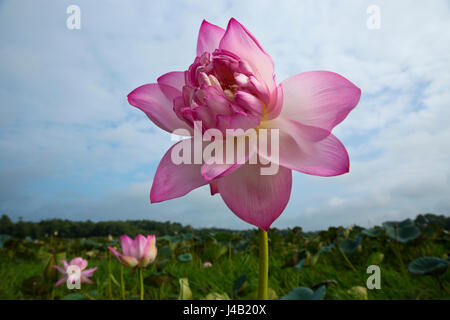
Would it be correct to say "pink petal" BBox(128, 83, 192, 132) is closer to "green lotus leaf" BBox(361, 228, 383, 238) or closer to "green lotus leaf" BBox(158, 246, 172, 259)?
"green lotus leaf" BBox(158, 246, 172, 259)

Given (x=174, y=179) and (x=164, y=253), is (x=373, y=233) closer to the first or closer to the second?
(x=164, y=253)

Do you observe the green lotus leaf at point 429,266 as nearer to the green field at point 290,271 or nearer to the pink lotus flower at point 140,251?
the green field at point 290,271

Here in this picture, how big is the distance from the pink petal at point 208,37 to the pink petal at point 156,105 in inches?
4.1

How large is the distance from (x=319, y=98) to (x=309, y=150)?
0.30 feet

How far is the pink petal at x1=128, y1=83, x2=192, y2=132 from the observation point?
0.51 m

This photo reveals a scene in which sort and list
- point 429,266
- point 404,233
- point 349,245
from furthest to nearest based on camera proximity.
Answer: point 404,233 → point 349,245 → point 429,266

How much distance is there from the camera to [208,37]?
1.84ft

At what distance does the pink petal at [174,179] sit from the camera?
17.7 inches

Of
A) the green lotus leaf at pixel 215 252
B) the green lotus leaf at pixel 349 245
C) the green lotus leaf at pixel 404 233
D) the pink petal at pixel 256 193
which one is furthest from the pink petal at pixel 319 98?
the green lotus leaf at pixel 215 252

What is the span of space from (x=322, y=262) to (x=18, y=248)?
3.67m

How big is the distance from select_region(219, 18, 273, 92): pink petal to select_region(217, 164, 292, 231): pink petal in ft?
0.50

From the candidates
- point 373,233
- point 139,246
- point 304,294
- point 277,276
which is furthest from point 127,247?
point 373,233
